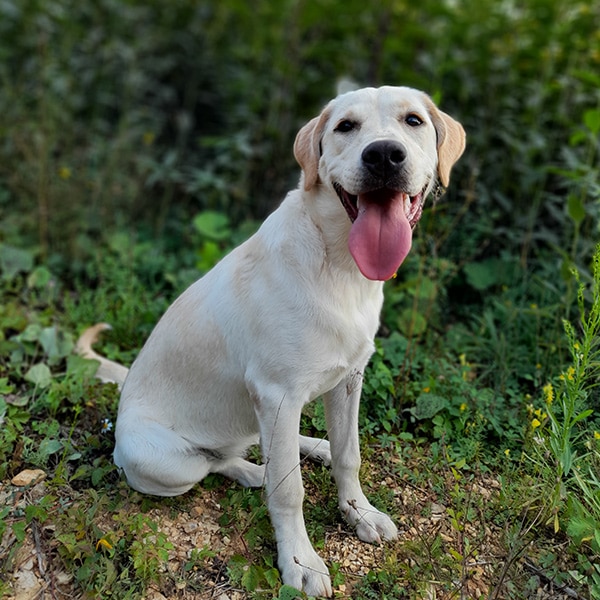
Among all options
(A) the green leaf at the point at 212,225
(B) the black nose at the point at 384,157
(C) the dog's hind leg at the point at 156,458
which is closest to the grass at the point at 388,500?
(C) the dog's hind leg at the point at 156,458

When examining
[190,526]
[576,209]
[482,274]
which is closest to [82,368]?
[190,526]

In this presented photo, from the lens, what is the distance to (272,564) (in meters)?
2.62

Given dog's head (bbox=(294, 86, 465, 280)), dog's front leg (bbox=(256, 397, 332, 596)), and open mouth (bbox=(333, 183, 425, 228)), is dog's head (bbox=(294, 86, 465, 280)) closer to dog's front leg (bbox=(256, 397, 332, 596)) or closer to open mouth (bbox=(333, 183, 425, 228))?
open mouth (bbox=(333, 183, 425, 228))

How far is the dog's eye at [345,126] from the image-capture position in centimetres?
248

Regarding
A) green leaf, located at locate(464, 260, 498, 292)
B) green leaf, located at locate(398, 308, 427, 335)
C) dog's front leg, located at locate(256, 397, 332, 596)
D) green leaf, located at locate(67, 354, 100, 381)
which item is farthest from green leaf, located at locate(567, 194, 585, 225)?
green leaf, located at locate(67, 354, 100, 381)

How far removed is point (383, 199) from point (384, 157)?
198 millimetres


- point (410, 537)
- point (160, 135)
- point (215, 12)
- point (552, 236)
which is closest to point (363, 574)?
point (410, 537)

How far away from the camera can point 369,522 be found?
279 centimetres

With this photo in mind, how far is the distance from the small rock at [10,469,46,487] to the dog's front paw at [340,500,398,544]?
1315mm

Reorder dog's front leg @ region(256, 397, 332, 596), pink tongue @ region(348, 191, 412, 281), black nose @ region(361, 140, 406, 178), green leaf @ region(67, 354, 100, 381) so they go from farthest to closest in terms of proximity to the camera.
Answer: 1. green leaf @ region(67, 354, 100, 381)
2. dog's front leg @ region(256, 397, 332, 596)
3. pink tongue @ region(348, 191, 412, 281)
4. black nose @ region(361, 140, 406, 178)

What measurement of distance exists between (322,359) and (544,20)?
3850 millimetres

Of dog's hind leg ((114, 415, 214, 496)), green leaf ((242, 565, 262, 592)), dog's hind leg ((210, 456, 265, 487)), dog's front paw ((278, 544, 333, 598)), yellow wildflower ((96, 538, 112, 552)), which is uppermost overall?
dog's hind leg ((114, 415, 214, 496))

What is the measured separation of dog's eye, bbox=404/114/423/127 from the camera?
2.52 meters

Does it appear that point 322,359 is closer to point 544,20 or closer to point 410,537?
point 410,537
